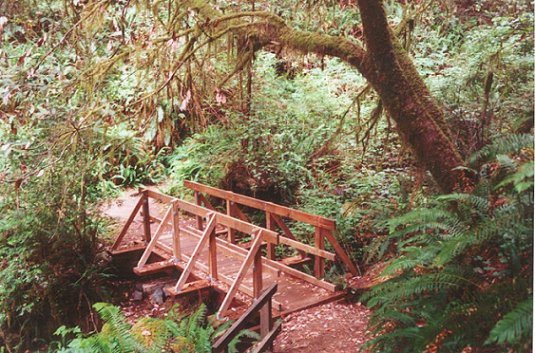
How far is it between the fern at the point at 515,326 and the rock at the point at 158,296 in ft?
25.0

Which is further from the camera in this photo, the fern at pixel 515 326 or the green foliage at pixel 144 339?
the green foliage at pixel 144 339

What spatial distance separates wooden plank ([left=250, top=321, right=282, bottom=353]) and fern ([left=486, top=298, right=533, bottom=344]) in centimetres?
371

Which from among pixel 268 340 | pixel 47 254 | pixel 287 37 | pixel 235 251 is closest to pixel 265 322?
pixel 268 340

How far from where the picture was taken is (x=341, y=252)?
25.7 ft

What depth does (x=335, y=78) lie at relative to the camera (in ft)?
43.3

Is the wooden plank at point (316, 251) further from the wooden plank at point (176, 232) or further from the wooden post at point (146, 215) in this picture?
the wooden post at point (146, 215)

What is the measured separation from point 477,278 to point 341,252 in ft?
14.0

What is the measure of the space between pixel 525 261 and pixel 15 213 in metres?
7.87

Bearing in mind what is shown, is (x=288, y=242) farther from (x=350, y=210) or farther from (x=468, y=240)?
(x=468, y=240)

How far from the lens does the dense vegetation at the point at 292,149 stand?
367cm

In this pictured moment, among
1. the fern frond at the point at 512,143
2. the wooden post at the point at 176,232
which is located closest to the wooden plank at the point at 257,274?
the wooden post at the point at 176,232

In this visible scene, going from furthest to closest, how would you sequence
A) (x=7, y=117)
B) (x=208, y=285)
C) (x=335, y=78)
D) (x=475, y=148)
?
1. (x=335, y=78)
2. (x=208, y=285)
3. (x=7, y=117)
4. (x=475, y=148)

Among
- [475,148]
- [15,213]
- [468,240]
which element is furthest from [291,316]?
[15,213]

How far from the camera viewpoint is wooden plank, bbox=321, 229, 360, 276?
7.73 metres
